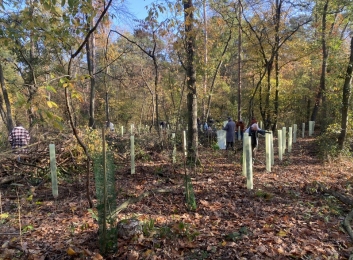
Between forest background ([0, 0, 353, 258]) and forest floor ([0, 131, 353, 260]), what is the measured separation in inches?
42.0

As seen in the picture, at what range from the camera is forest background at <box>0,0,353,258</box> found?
3.59m

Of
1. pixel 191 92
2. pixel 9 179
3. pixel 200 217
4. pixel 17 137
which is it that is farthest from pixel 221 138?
pixel 9 179

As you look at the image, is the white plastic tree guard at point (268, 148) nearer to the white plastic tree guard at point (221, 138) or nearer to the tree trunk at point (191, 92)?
the tree trunk at point (191, 92)

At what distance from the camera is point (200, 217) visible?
15.6 feet

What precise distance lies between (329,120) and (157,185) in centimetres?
1265

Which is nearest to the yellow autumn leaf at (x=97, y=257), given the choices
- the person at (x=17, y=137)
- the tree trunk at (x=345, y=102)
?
the person at (x=17, y=137)

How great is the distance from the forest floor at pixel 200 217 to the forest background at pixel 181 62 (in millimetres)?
1066

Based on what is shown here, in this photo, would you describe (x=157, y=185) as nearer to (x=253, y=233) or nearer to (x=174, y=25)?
(x=253, y=233)

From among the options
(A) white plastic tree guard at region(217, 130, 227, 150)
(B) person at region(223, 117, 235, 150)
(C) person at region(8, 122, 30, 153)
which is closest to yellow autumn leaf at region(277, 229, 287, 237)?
(C) person at region(8, 122, 30, 153)

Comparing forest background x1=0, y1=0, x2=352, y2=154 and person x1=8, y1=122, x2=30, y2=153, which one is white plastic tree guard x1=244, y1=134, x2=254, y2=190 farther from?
person x1=8, y1=122, x2=30, y2=153

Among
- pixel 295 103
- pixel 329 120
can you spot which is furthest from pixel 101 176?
pixel 295 103

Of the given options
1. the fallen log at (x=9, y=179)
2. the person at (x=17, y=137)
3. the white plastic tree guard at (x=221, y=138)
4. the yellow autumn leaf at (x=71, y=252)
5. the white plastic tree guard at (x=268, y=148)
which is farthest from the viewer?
the white plastic tree guard at (x=221, y=138)

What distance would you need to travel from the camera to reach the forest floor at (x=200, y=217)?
3467 millimetres

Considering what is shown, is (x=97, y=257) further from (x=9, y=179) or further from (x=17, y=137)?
(x=17, y=137)
